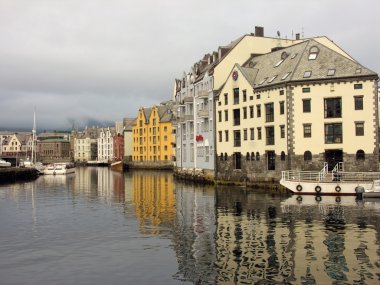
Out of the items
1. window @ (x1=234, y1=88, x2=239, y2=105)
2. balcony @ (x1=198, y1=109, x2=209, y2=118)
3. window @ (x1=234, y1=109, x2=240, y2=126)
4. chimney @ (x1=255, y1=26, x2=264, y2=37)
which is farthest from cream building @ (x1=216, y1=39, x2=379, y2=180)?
chimney @ (x1=255, y1=26, x2=264, y2=37)

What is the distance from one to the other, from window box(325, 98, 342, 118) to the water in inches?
573

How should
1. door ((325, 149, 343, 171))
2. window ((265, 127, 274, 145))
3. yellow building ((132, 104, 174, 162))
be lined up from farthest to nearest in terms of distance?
1. yellow building ((132, 104, 174, 162))
2. window ((265, 127, 274, 145))
3. door ((325, 149, 343, 171))

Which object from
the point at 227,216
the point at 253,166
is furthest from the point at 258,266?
the point at 253,166

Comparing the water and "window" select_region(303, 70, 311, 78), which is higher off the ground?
"window" select_region(303, 70, 311, 78)

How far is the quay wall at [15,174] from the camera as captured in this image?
9443 cm

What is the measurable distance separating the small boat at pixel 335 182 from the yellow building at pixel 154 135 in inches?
3597

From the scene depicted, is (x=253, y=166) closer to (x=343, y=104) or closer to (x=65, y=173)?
(x=343, y=104)

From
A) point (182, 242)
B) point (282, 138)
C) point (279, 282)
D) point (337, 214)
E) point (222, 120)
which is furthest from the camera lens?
point (222, 120)

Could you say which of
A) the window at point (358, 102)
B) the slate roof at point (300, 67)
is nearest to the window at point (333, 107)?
the window at point (358, 102)

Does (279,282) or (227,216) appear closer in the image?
(279,282)

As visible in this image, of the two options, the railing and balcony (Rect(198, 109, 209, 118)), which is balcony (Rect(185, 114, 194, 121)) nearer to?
balcony (Rect(198, 109, 209, 118))

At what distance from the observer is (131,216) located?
4075 centimetres

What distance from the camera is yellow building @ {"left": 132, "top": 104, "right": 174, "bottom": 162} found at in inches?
5974

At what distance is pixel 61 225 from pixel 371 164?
4007 cm
